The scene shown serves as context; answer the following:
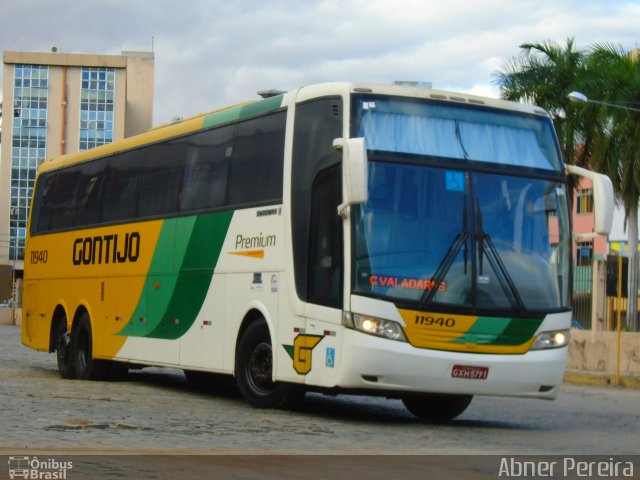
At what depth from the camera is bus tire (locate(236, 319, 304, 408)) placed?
14.7 m

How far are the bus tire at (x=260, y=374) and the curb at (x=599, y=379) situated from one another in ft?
42.0

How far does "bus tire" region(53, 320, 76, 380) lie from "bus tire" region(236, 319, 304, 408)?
6687mm

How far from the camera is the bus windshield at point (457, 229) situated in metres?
13.4

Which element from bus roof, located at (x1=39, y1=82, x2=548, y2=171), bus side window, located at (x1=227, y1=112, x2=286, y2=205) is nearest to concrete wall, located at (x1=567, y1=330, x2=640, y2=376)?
bus roof, located at (x1=39, y1=82, x2=548, y2=171)

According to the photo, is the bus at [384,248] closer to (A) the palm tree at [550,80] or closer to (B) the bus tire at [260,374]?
(B) the bus tire at [260,374]

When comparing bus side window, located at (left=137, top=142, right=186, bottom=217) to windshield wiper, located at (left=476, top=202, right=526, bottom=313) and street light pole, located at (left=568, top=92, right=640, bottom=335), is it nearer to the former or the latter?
windshield wiper, located at (left=476, top=202, right=526, bottom=313)

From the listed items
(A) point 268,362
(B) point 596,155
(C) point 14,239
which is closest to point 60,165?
(A) point 268,362

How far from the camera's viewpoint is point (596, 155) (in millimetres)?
43688

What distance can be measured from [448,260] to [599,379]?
1411 centimetres

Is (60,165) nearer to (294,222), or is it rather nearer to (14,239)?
(294,222)

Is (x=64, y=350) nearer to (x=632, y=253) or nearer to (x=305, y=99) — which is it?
(x=305, y=99)

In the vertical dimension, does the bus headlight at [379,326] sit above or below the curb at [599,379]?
above

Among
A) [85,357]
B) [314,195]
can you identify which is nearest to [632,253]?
[85,357]

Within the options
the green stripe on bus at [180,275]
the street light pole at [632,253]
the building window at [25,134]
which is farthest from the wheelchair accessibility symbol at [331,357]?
the building window at [25,134]
